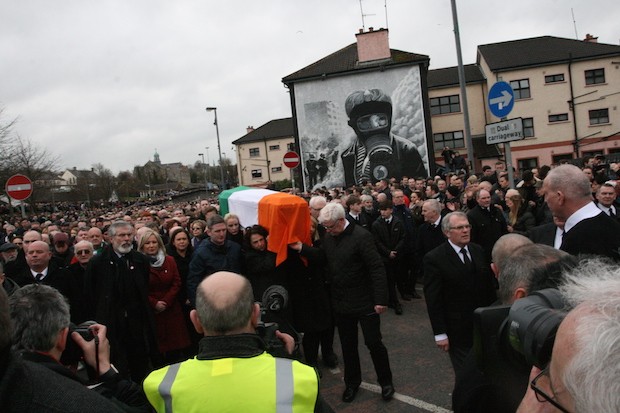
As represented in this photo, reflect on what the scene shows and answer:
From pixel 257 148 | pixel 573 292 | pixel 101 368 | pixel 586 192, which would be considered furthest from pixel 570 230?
pixel 257 148

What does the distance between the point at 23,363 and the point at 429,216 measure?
6.80 meters

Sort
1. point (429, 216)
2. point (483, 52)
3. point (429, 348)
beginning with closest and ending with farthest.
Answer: point (429, 348)
point (429, 216)
point (483, 52)

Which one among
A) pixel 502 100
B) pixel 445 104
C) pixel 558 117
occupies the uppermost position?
pixel 445 104

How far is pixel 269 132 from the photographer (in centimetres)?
6084

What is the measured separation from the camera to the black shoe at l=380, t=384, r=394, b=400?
5008 millimetres

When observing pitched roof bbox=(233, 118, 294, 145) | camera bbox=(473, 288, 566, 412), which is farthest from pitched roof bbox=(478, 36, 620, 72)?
camera bbox=(473, 288, 566, 412)

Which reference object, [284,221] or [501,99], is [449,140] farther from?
[284,221]

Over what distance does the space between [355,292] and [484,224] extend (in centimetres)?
326

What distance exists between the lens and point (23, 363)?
145 centimetres

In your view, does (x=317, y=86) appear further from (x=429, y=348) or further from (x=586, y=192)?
(x=586, y=192)

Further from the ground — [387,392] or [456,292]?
[456,292]

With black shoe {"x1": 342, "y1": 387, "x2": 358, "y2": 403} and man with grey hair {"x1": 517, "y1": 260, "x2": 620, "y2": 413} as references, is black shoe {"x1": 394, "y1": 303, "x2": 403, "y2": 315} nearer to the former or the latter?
black shoe {"x1": 342, "y1": 387, "x2": 358, "y2": 403}

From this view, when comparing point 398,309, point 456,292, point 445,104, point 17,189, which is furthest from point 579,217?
point 445,104

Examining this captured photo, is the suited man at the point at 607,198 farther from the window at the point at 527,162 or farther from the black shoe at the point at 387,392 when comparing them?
the window at the point at 527,162
